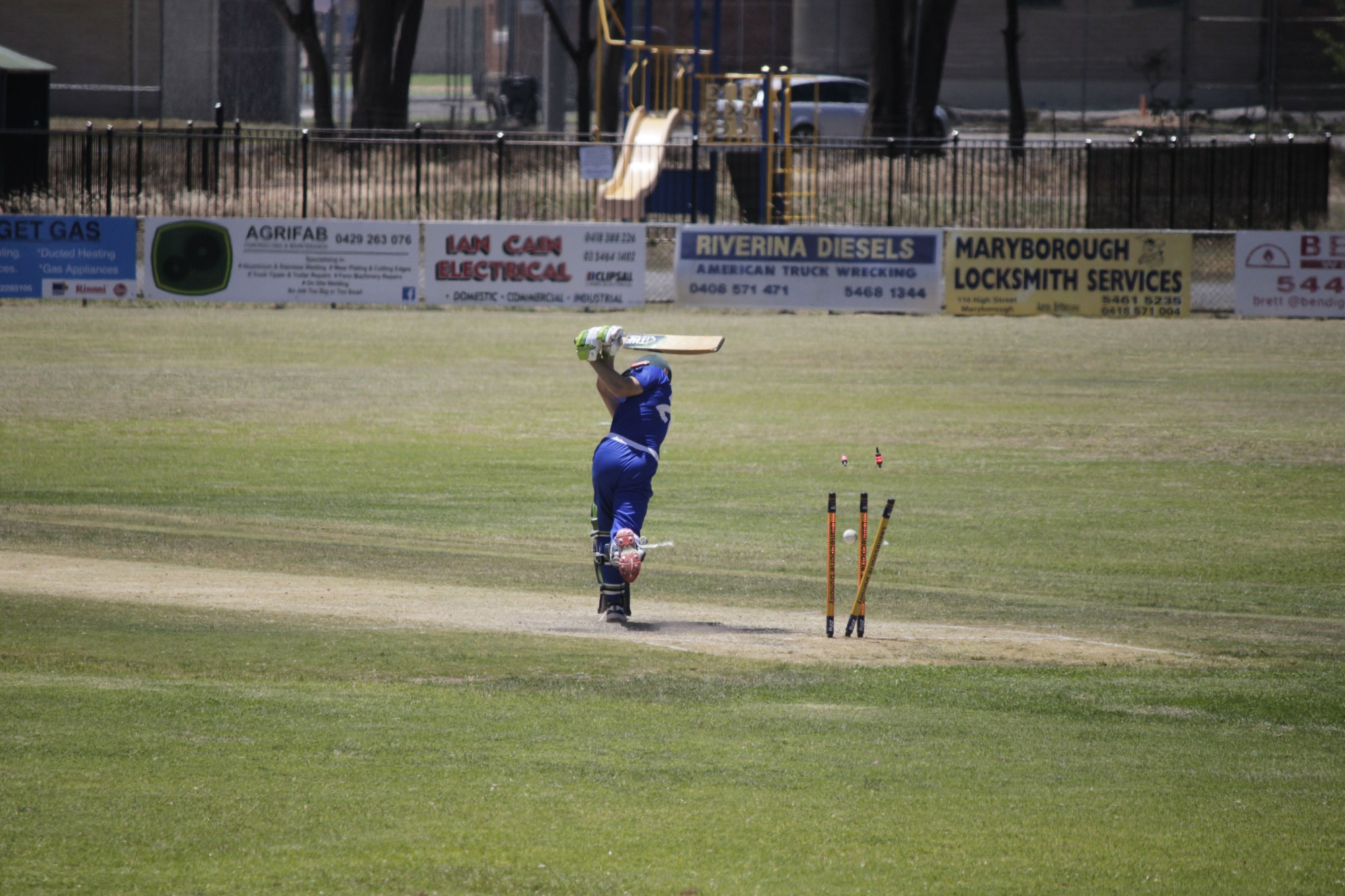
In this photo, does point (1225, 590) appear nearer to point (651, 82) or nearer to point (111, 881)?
point (111, 881)

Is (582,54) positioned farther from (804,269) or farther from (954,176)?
(804,269)

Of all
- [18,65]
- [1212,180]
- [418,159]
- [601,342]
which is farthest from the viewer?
[18,65]

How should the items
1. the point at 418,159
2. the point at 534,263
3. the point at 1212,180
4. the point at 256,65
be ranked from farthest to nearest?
the point at 256,65, the point at 418,159, the point at 1212,180, the point at 534,263

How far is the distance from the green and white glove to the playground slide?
22.8 meters

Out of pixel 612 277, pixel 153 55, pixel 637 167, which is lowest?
pixel 612 277

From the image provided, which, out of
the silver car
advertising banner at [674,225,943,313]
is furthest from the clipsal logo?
the silver car

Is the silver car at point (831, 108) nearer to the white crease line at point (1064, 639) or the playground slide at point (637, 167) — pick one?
the playground slide at point (637, 167)

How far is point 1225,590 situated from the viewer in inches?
485

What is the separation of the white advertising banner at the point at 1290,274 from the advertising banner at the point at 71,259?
812 inches

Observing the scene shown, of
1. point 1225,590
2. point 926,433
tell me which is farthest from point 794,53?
point 1225,590

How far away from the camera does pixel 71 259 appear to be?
2889 cm

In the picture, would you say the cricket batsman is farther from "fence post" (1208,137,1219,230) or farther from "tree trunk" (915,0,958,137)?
"tree trunk" (915,0,958,137)

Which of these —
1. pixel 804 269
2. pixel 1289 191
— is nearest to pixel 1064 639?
pixel 804 269

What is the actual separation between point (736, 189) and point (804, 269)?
8.12 m
